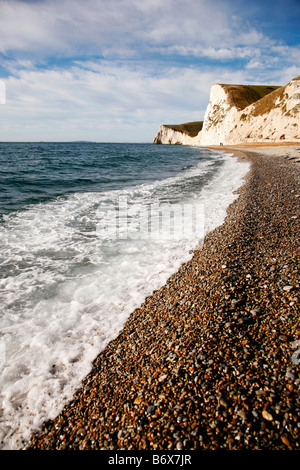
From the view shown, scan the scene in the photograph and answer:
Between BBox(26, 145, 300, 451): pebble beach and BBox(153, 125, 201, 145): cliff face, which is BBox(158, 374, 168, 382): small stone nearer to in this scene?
BBox(26, 145, 300, 451): pebble beach

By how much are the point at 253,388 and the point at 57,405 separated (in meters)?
3.06

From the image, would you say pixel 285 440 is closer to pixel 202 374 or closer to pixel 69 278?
pixel 202 374

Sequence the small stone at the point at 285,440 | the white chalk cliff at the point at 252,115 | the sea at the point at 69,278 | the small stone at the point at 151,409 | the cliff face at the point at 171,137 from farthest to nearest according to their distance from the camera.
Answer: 1. the cliff face at the point at 171,137
2. the white chalk cliff at the point at 252,115
3. the sea at the point at 69,278
4. the small stone at the point at 151,409
5. the small stone at the point at 285,440

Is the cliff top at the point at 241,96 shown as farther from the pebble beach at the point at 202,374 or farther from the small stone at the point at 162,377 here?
the small stone at the point at 162,377

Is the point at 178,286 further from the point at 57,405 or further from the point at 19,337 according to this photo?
the point at 19,337

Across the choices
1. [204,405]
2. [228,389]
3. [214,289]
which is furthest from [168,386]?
[214,289]

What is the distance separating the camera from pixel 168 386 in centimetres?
324

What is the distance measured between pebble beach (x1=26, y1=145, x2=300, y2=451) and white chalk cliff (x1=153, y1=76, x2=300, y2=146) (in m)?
61.5

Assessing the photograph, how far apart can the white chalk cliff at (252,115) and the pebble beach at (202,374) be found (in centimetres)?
6148

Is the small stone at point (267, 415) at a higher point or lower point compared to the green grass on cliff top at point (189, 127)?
lower

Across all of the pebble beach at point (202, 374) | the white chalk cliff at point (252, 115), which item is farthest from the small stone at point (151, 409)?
the white chalk cliff at point (252, 115)

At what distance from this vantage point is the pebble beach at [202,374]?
2662 millimetres

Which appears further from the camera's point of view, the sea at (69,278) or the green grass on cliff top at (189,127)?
the green grass on cliff top at (189,127)

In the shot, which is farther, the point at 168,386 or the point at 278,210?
the point at 278,210
